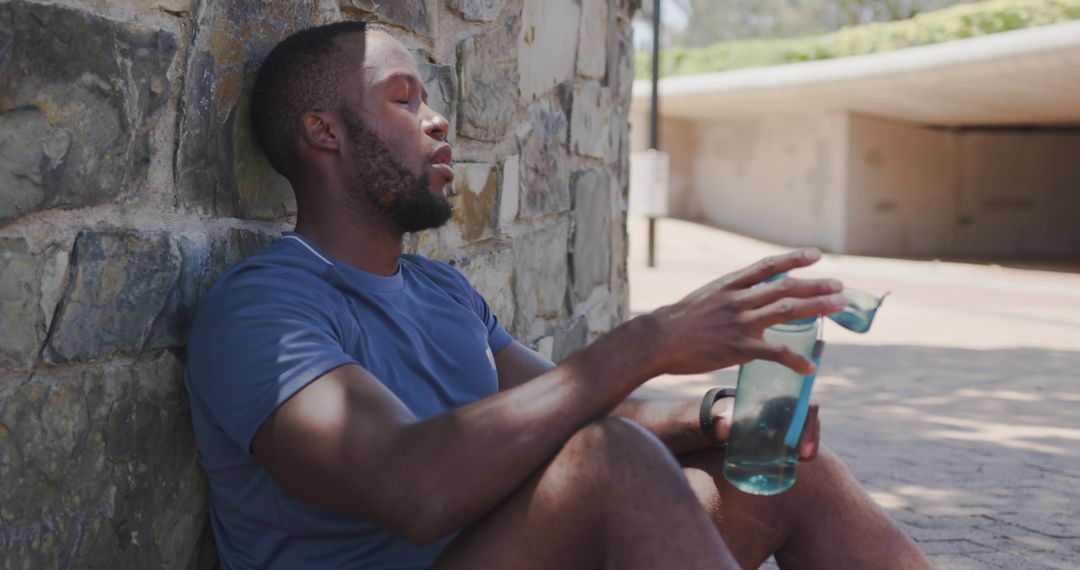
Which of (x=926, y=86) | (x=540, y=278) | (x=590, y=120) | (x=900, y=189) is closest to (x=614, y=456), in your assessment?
(x=540, y=278)

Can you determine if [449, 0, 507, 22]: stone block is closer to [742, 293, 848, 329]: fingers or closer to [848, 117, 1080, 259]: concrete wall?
[742, 293, 848, 329]: fingers

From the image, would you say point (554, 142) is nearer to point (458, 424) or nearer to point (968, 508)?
point (968, 508)

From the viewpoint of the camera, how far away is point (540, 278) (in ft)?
11.9

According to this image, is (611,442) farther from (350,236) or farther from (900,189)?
(900,189)

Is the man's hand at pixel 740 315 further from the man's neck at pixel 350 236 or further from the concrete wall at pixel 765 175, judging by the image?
the concrete wall at pixel 765 175

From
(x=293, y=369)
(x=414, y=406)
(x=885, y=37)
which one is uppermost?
(x=885, y=37)

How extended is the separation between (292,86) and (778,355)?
3.30 feet

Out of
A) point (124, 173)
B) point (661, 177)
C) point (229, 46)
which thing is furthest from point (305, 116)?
point (661, 177)

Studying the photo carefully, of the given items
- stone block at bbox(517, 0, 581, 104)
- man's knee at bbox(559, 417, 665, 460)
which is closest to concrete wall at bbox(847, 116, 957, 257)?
stone block at bbox(517, 0, 581, 104)

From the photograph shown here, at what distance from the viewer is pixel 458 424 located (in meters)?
1.62

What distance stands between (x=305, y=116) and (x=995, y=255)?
1927cm

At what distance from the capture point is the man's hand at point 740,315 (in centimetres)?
158

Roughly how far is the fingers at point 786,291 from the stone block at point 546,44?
1893 mm

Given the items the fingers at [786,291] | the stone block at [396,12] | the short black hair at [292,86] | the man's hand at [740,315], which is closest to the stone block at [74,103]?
the short black hair at [292,86]
